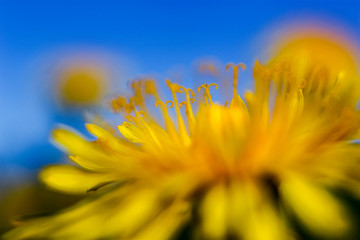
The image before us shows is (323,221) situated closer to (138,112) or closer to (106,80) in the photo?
(138,112)

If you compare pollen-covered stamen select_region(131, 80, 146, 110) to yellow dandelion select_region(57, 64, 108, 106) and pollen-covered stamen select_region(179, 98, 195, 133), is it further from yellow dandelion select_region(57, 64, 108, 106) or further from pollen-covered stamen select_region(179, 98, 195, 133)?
yellow dandelion select_region(57, 64, 108, 106)

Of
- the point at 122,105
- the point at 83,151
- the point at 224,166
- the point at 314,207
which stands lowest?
the point at 314,207

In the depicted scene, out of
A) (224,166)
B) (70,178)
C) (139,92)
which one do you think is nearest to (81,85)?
(139,92)

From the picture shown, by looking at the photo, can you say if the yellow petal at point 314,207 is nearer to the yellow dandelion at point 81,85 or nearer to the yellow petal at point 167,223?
the yellow petal at point 167,223

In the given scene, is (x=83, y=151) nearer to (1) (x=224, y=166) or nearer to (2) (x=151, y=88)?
(2) (x=151, y=88)

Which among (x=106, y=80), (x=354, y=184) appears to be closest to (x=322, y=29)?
(x=106, y=80)

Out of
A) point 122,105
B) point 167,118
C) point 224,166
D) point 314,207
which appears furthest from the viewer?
point 122,105
